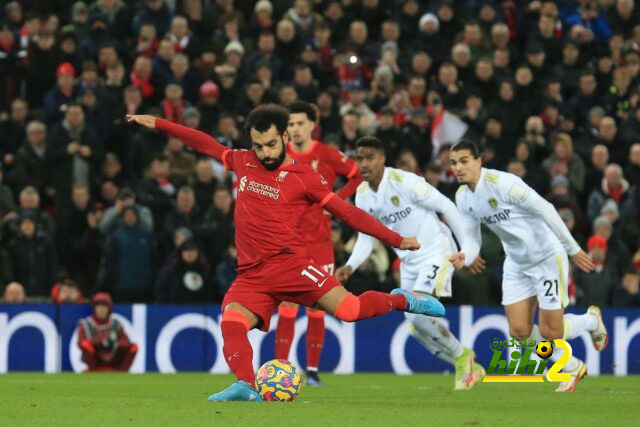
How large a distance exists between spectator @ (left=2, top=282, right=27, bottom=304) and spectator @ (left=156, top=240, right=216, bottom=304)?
1.79 meters

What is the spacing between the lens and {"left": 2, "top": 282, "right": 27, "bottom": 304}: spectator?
18.0m

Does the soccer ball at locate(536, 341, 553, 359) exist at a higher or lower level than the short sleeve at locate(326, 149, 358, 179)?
lower

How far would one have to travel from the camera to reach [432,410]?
10.7 m

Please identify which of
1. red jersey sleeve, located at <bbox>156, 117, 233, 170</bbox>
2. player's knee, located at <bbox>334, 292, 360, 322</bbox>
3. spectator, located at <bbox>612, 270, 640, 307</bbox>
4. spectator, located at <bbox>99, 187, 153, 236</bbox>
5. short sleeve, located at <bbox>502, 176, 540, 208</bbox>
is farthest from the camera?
spectator, located at <bbox>612, 270, 640, 307</bbox>

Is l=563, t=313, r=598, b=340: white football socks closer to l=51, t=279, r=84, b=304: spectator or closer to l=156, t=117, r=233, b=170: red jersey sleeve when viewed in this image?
l=156, t=117, r=233, b=170: red jersey sleeve

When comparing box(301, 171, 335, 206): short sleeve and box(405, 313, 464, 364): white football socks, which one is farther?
box(405, 313, 464, 364): white football socks

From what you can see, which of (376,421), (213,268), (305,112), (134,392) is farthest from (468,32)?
(376,421)

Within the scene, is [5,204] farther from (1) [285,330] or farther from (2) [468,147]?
(2) [468,147]

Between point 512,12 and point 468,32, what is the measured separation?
208 cm

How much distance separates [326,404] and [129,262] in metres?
7.80

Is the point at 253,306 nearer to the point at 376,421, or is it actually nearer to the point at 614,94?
the point at 376,421

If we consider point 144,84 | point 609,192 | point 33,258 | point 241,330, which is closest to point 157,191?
point 33,258

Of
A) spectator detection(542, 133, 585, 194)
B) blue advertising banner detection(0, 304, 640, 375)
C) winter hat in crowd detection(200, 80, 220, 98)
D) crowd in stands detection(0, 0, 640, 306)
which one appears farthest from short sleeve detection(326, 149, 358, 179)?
spectator detection(542, 133, 585, 194)

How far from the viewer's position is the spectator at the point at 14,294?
58.9 feet
